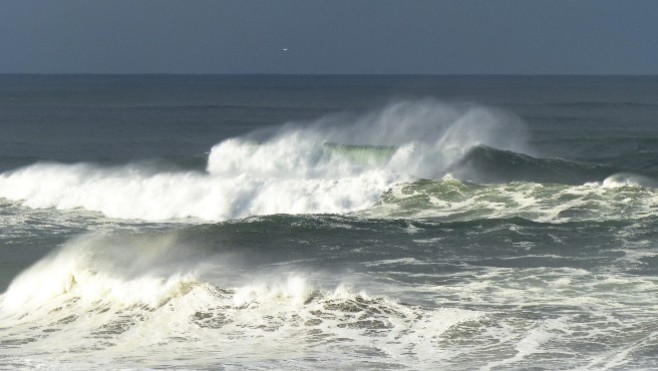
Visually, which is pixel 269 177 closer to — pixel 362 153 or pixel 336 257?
pixel 362 153

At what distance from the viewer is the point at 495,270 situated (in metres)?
19.3

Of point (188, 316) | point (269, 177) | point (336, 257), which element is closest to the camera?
point (188, 316)

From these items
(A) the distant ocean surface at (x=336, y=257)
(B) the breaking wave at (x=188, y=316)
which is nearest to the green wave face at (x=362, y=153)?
(A) the distant ocean surface at (x=336, y=257)

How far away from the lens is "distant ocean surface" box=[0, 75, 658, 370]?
14.2 meters

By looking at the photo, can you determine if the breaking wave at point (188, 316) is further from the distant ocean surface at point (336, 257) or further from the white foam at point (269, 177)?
the white foam at point (269, 177)

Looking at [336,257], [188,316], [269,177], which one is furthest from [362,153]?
[188,316]

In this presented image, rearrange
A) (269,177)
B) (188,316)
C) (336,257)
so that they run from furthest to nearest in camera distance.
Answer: (269,177)
(336,257)
(188,316)

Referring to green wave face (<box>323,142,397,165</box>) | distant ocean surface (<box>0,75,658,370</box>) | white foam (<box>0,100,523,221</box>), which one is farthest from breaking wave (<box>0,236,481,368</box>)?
green wave face (<box>323,142,397,165</box>)

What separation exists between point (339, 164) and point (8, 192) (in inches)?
402

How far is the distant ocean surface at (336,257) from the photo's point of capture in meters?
14.2

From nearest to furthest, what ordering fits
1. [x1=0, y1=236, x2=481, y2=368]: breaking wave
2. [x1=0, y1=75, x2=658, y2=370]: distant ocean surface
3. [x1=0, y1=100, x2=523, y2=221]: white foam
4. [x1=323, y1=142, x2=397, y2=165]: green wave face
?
[x1=0, y1=75, x2=658, y2=370]: distant ocean surface, [x1=0, y1=236, x2=481, y2=368]: breaking wave, [x1=0, y1=100, x2=523, y2=221]: white foam, [x1=323, y1=142, x2=397, y2=165]: green wave face

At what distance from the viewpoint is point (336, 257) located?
70.2 ft

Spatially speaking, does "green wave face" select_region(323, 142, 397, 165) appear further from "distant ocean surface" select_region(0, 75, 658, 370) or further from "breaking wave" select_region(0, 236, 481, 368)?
"breaking wave" select_region(0, 236, 481, 368)

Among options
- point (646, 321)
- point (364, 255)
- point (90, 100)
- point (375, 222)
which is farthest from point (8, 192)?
point (90, 100)
